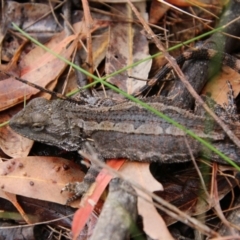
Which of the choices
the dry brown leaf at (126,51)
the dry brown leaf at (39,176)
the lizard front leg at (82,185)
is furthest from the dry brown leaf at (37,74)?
the lizard front leg at (82,185)

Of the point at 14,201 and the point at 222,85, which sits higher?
the point at 222,85

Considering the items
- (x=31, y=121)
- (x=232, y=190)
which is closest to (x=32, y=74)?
(x=31, y=121)

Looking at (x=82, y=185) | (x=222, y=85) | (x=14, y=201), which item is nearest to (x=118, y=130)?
(x=82, y=185)

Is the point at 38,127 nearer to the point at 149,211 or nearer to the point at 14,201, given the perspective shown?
the point at 14,201

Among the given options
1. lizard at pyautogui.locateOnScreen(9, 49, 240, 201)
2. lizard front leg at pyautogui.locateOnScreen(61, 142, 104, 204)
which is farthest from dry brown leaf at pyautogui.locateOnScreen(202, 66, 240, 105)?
lizard front leg at pyautogui.locateOnScreen(61, 142, 104, 204)

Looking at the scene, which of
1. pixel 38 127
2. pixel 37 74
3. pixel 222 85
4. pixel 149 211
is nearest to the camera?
pixel 149 211

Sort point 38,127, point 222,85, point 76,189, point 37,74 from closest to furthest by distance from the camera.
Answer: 1. point 76,189
2. point 38,127
3. point 222,85
4. point 37,74
